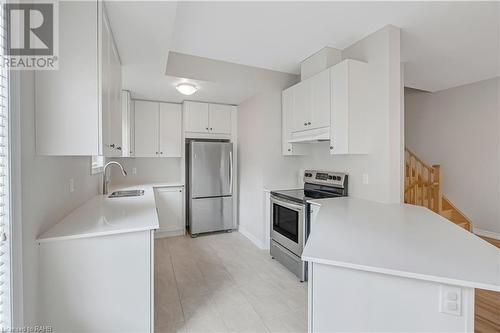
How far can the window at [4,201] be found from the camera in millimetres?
1016

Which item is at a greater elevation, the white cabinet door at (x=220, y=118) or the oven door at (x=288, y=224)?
the white cabinet door at (x=220, y=118)

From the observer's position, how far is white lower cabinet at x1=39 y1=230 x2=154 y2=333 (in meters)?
1.34

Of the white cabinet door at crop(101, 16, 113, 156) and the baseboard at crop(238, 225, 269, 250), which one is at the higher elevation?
the white cabinet door at crop(101, 16, 113, 156)

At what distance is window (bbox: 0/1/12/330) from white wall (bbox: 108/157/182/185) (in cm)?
319

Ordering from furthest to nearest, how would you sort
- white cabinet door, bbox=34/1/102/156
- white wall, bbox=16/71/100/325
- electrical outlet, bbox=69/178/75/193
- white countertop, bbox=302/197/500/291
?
electrical outlet, bbox=69/178/75/193 → white cabinet door, bbox=34/1/102/156 → white wall, bbox=16/71/100/325 → white countertop, bbox=302/197/500/291

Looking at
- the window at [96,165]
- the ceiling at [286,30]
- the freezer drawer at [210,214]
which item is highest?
the ceiling at [286,30]

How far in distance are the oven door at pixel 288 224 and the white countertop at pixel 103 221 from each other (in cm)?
147

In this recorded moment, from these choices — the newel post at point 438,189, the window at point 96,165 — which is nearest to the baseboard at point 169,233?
the window at point 96,165

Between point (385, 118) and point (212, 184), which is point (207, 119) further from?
point (385, 118)

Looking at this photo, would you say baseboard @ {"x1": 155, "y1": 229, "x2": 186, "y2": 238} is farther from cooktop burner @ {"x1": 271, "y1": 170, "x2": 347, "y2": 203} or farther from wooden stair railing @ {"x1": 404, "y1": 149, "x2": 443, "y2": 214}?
wooden stair railing @ {"x1": 404, "y1": 149, "x2": 443, "y2": 214}

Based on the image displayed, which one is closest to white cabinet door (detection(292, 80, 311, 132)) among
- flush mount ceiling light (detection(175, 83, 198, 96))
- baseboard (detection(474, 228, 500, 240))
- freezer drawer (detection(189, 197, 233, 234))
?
flush mount ceiling light (detection(175, 83, 198, 96))

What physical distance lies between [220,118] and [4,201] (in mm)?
3417

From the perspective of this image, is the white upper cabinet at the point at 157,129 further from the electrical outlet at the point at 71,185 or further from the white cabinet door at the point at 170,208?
the electrical outlet at the point at 71,185

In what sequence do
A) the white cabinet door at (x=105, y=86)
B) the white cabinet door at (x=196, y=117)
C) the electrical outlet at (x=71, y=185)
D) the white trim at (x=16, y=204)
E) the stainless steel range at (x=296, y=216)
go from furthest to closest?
the white cabinet door at (x=196, y=117) → the stainless steel range at (x=296, y=216) → the electrical outlet at (x=71, y=185) → the white cabinet door at (x=105, y=86) → the white trim at (x=16, y=204)
